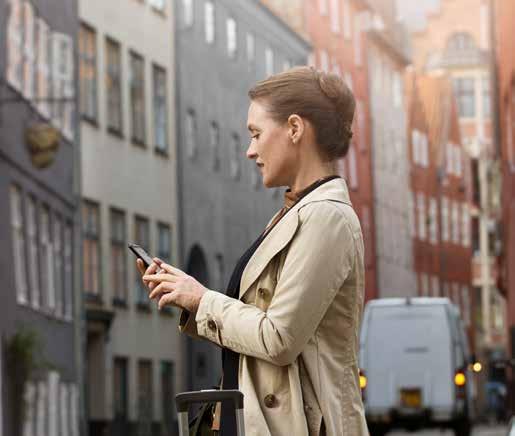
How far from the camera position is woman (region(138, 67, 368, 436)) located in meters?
4.08

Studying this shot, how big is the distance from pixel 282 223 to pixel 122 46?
36.6m

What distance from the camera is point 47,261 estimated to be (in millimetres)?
33156

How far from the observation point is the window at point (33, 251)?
31500 mm

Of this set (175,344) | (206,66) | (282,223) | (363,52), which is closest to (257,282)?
(282,223)

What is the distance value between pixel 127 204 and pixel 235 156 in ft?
37.1

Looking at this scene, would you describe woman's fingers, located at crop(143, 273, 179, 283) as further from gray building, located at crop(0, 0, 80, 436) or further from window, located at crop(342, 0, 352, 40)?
window, located at crop(342, 0, 352, 40)

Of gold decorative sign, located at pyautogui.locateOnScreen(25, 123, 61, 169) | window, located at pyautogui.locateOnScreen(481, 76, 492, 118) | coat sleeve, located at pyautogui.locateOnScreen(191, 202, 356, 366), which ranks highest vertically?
window, located at pyautogui.locateOnScreen(481, 76, 492, 118)

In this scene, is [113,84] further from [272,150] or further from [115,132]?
[272,150]

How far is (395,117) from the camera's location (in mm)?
78438

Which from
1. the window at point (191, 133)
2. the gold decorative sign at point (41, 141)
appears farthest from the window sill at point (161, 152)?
the gold decorative sign at point (41, 141)

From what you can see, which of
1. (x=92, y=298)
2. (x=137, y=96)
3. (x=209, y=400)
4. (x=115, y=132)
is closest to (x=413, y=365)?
(x=92, y=298)

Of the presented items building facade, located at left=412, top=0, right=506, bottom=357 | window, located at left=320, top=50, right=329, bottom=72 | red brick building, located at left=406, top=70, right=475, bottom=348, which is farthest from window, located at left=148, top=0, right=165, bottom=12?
building facade, located at left=412, top=0, right=506, bottom=357

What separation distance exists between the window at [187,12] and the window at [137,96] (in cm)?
382

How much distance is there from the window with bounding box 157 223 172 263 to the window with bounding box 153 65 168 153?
1764 mm
